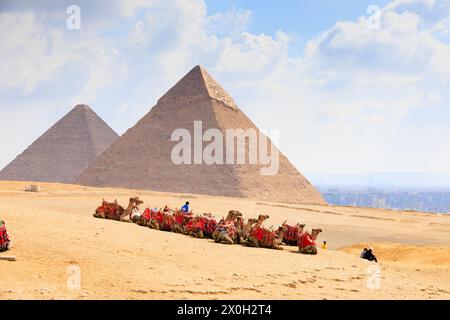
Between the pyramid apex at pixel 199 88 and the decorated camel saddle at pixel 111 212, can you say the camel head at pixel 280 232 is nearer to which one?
the decorated camel saddle at pixel 111 212

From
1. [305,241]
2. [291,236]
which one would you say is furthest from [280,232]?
[305,241]

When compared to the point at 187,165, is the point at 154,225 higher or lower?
lower

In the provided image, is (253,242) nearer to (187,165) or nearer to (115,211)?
(115,211)

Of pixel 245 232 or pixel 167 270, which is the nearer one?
→ pixel 167 270

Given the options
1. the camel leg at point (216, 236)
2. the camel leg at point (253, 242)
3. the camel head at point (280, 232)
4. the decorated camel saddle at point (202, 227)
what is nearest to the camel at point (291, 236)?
the camel head at point (280, 232)

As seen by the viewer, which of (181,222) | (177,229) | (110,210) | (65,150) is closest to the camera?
(177,229)

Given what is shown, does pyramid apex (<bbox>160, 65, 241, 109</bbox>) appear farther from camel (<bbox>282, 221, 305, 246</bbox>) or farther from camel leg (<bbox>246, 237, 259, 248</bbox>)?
camel leg (<bbox>246, 237, 259, 248</bbox>)

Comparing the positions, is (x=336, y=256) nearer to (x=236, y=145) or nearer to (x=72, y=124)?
(x=236, y=145)

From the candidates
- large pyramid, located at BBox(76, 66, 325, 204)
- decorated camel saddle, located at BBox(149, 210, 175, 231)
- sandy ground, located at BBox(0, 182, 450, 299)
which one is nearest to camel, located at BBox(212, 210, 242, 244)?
sandy ground, located at BBox(0, 182, 450, 299)

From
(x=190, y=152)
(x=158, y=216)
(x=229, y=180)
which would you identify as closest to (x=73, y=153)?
(x=190, y=152)
